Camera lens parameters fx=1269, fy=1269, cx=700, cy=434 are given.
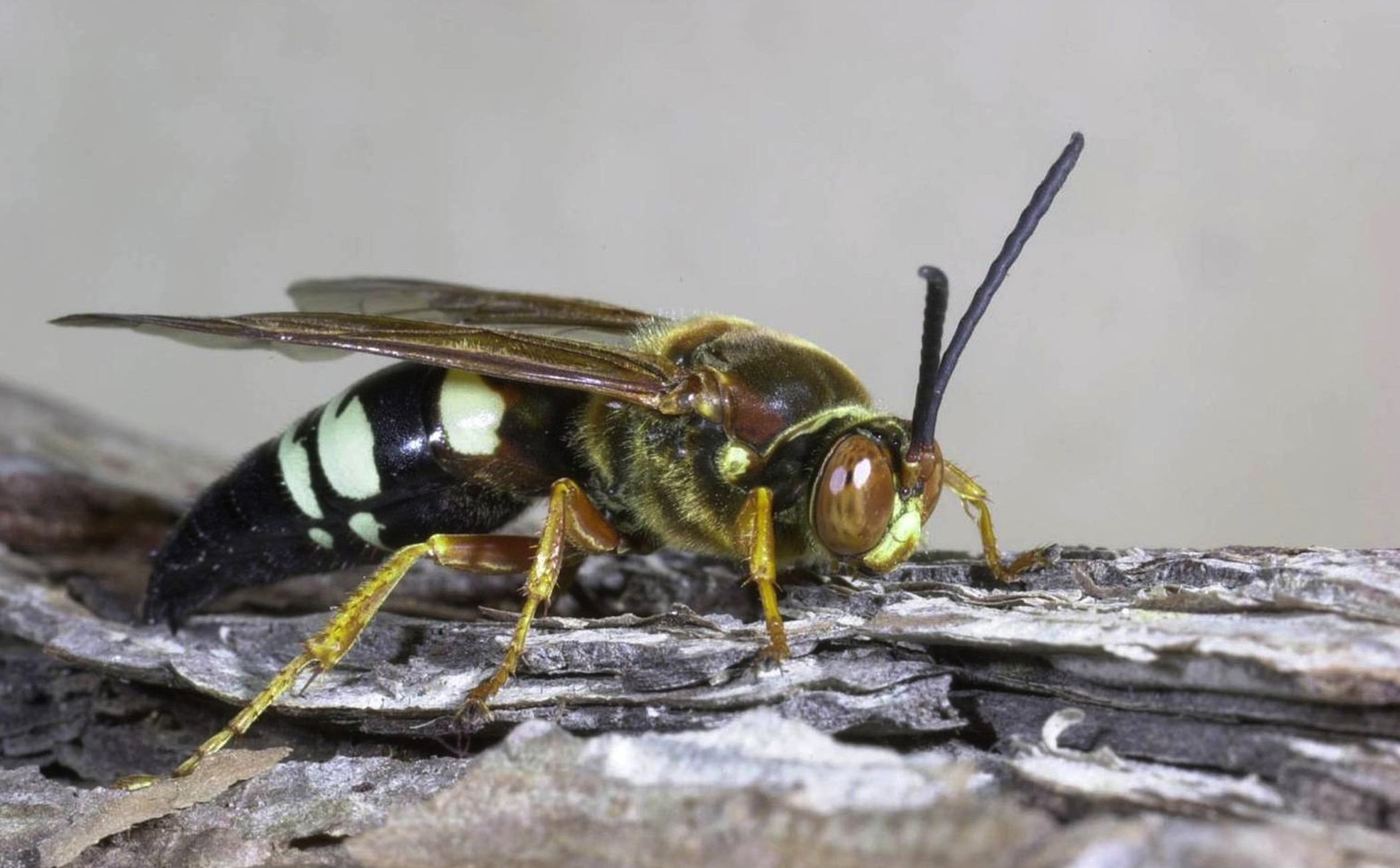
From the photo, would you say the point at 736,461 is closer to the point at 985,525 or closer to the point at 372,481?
the point at 985,525

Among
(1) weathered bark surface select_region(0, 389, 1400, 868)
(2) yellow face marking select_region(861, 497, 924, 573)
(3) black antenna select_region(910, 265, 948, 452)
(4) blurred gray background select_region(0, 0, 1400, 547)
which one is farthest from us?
(4) blurred gray background select_region(0, 0, 1400, 547)

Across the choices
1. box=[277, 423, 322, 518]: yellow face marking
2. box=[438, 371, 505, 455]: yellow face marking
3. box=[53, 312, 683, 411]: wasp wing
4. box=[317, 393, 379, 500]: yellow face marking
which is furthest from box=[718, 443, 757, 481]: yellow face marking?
box=[277, 423, 322, 518]: yellow face marking

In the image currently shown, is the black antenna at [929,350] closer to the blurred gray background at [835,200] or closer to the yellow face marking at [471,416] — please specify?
the blurred gray background at [835,200]

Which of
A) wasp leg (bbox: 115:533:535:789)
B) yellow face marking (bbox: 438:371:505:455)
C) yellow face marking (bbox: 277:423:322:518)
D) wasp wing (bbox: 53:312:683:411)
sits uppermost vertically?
wasp wing (bbox: 53:312:683:411)

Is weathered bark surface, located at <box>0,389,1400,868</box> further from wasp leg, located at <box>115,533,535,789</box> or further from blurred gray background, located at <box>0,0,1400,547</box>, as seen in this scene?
blurred gray background, located at <box>0,0,1400,547</box>

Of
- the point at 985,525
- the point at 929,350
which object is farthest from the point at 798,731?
the point at 985,525

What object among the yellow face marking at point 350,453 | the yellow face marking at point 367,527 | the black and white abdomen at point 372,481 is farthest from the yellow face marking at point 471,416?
the yellow face marking at point 367,527

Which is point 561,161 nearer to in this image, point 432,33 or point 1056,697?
point 432,33
